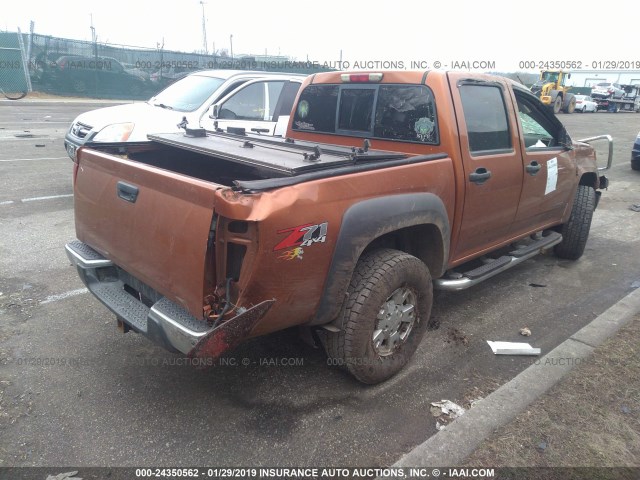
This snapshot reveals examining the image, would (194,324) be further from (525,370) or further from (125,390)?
(525,370)

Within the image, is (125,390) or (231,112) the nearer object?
(125,390)

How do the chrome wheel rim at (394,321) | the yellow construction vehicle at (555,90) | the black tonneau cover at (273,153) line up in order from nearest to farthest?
the black tonneau cover at (273,153)
the chrome wheel rim at (394,321)
the yellow construction vehicle at (555,90)

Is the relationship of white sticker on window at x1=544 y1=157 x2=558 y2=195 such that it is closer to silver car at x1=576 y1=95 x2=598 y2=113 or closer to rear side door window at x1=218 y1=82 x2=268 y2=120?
rear side door window at x1=218 y1=82 x2=268 y2=120

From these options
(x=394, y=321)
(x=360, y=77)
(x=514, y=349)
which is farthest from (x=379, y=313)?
(x=360, y=77)

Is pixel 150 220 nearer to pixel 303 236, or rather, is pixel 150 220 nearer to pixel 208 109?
pixel 303 236

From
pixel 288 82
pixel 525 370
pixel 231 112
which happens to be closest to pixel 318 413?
pixel 525 370

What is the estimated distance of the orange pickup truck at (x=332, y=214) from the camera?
234cm

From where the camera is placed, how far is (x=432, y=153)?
336 centimetres

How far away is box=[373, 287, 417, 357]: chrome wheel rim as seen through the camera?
3014 mm

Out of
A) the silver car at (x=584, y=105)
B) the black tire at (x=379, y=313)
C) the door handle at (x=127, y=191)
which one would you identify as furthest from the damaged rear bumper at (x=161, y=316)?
the silver car at (x=584, y=105)

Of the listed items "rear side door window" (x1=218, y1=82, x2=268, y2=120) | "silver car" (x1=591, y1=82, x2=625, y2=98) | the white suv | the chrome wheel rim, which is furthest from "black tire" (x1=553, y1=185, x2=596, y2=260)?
"silver car" (x1=591, y1=82, x2=625, y2=98)

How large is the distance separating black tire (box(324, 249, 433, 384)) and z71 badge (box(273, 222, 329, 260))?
1.66 ft

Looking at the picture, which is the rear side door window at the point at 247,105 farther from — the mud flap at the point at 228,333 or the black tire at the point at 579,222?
Result: the mud flap at the point at 228,333

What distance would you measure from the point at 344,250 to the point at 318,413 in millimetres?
1015
